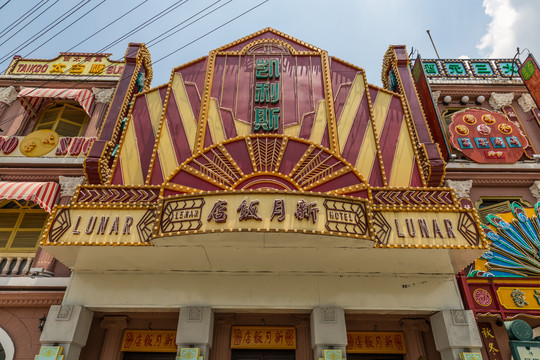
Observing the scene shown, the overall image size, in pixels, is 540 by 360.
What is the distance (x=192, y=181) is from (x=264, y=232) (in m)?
2.43

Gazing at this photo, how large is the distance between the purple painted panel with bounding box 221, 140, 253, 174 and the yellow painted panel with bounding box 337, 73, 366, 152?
8.67ft

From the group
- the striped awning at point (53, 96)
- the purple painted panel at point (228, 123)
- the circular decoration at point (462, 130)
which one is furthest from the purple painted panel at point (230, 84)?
the circular decoration at point (462, 130)

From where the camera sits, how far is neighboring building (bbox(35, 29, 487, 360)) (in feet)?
21.0

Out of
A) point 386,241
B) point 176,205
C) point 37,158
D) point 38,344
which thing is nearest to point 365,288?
point 386,241

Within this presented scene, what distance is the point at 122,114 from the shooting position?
381 inches

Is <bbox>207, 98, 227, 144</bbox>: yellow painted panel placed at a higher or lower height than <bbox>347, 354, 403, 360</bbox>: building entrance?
higher

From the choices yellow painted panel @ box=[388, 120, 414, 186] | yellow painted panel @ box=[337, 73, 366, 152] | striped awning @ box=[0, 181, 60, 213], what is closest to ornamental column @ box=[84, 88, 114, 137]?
striped awning @ box=[0, 181, 60, 213]

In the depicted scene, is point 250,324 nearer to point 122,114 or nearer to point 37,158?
point 122,114

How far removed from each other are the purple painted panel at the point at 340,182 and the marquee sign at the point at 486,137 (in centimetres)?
568

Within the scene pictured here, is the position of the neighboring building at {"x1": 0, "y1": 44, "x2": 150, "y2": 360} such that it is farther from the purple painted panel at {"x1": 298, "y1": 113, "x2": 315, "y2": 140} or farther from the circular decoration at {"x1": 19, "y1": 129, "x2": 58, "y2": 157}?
the purple painted panel at {"x1": 298, "y1": 113, "x2": 315, "y2": 140}

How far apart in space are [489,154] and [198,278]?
32.6ft

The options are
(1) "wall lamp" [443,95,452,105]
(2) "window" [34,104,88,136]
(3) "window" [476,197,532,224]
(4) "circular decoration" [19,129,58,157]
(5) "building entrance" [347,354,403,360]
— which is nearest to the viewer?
(5) "building entrance" [347,354,403,360]

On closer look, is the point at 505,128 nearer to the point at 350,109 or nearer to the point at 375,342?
the point at 350,109

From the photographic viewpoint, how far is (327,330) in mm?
6926
